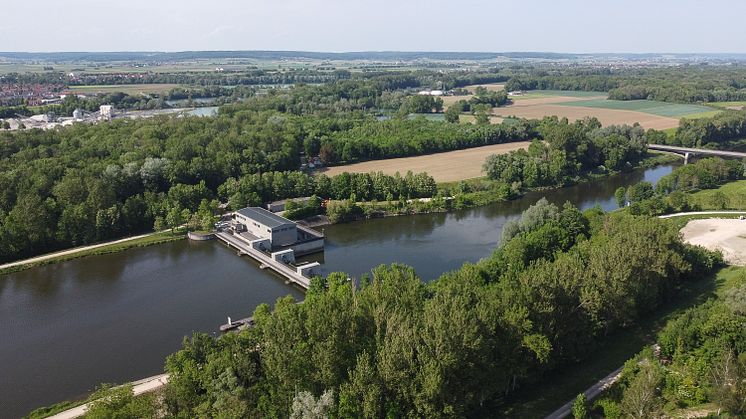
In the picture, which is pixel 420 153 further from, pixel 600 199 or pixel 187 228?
pixel 187 228

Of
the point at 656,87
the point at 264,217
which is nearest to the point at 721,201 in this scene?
the point at 264,217

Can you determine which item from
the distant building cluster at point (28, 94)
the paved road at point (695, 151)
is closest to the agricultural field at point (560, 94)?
the paved road at point (695, 151)

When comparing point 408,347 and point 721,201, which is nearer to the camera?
point 408,347

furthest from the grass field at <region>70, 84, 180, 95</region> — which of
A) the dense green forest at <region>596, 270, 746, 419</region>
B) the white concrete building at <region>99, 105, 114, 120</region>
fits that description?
the dense green forest at <region>596, 270, 746, 419</region>

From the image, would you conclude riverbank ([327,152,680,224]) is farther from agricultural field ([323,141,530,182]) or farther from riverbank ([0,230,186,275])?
riverbank ([0,230,186,275])

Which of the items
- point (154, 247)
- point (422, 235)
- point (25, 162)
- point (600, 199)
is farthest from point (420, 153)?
point (25, 162)

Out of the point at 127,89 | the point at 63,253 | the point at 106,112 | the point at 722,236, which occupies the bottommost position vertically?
the point at 63,253

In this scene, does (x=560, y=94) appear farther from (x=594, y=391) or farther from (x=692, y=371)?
(x=594, y=391)
